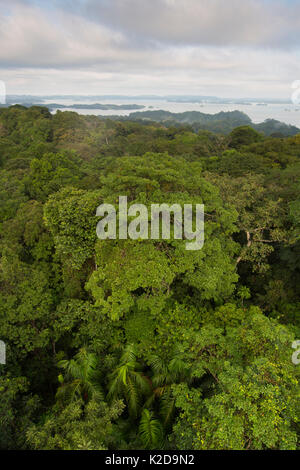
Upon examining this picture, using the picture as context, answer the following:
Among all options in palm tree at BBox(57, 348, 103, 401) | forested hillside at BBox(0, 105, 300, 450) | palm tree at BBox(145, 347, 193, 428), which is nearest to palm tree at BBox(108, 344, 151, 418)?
forested hillside at BBox(0, 105, 300, 450)

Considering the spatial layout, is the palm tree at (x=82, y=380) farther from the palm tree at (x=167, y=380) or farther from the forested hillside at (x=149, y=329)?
the palm tree at (x=167, y=380)

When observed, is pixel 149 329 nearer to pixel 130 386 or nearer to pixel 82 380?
pixel 130 386

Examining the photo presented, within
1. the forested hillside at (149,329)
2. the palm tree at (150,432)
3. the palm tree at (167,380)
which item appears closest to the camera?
the forested hillside at (149,329)

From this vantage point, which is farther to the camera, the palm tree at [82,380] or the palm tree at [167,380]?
the palm tree at [82,380]

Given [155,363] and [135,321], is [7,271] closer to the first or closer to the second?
[135,321]

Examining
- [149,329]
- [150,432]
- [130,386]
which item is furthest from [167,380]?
[149,329]

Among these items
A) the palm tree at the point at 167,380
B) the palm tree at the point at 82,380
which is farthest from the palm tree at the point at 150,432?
the palm tree at the point at 82,380

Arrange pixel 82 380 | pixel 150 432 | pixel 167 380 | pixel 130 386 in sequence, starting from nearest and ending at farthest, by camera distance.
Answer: pixel 150 432
pixel 130 386
pixel 82 380
pixel 167 380

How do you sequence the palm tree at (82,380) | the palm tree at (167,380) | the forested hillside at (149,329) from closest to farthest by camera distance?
the forested hillside at (149,329) < the palm tree at (167,380) < the palm tree at (82,380)
